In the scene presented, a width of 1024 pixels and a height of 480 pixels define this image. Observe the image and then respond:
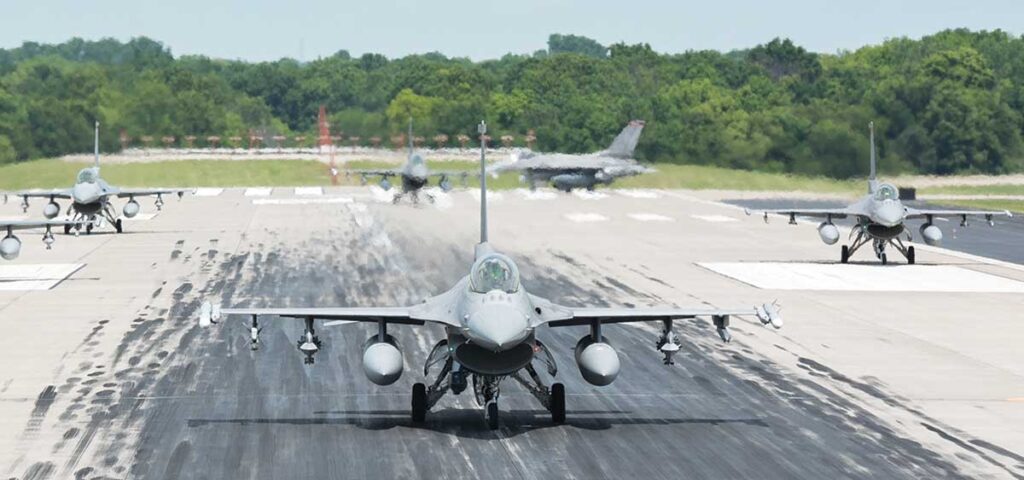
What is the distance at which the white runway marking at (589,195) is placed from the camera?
97.9 meters

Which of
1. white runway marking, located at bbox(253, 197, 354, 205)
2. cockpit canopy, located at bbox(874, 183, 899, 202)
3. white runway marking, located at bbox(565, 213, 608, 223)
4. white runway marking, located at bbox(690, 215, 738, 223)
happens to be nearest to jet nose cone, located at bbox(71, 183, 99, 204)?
white runway marking, located at bbox(565, 213, 608, 223)

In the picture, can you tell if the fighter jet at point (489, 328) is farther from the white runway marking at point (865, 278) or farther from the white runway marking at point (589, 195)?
the white runway marking at point (589, 195)

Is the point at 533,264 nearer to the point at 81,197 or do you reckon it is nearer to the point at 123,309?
the point at 123,309

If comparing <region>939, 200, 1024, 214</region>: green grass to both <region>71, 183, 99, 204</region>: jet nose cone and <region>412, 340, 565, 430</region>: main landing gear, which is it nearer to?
<region>71, 183, 99, 204</region>: jet nose cone

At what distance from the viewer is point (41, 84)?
502 feet

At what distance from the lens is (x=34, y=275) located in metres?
49.3

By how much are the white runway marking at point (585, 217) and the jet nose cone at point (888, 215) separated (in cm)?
2815

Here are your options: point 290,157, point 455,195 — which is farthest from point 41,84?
point 455,195

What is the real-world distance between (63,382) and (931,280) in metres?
30.1

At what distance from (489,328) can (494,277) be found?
44.5 inches

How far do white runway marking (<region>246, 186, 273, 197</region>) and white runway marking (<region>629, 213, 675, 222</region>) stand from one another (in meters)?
31.5

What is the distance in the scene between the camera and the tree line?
11350 cm

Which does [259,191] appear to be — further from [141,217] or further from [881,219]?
[881,219]

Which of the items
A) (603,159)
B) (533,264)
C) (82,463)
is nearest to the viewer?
(82,463)
